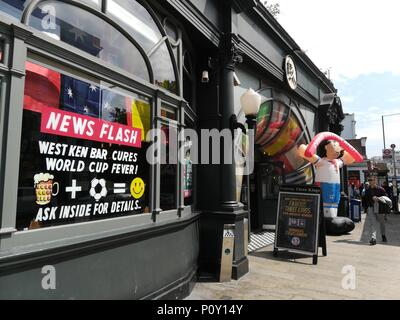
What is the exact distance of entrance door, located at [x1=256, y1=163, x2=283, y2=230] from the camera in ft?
36.1

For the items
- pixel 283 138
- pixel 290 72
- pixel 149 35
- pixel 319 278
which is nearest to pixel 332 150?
pixel 283 138

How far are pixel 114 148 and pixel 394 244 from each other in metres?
8.33

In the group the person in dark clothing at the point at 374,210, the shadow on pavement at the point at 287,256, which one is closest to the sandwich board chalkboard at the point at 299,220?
the shadow on pavement at the point at 287,256

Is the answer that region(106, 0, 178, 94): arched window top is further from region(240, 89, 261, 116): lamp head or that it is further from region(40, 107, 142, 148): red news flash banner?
region(240, 89, 261, 116): lamp head

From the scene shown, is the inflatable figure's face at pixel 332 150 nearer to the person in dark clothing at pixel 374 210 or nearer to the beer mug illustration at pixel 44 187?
the person in dark clothing at pixel 374 210

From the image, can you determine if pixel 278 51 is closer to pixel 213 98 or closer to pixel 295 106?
pixel 295 106

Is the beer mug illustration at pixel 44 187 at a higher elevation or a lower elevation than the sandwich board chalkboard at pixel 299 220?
higher

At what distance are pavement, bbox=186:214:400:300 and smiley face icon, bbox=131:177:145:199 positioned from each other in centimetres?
Result: 179

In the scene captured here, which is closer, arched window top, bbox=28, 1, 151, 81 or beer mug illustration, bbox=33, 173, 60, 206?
beer mug illustration, bbox=33, 173, 60, 206

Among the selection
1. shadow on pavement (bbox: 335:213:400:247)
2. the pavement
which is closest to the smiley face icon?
the pavement

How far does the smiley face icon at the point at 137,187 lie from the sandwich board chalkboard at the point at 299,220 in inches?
166

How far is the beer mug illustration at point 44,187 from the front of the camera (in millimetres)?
2826

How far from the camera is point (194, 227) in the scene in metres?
5.46

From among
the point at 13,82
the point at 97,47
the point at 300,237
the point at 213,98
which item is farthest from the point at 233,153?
the point at 13,82
